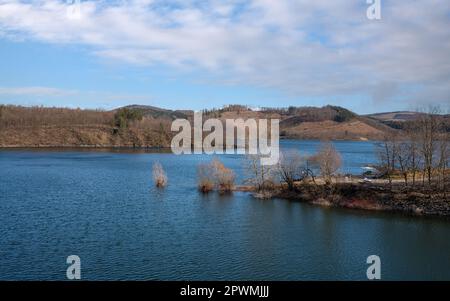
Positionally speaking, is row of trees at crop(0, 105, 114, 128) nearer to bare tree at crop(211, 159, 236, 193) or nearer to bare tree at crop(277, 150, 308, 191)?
bare tree at crop(211, 159, 236, 193)

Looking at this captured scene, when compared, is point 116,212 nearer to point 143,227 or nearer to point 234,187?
point 143,227

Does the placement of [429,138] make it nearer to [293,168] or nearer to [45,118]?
[293,168]

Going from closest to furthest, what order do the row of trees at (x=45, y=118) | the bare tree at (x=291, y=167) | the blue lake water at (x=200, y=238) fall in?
the blue lake water at (x=200, y=238) < the bare tree at (x=291, y=167) < the row of trees at (x=45, y=118)

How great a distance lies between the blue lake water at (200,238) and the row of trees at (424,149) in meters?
10.6

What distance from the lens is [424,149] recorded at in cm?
4903

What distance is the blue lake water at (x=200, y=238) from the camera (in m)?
25.5

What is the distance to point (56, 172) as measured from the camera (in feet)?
218

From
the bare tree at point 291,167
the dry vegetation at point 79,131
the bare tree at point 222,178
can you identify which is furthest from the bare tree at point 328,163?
the dry vegetation at point 79,131

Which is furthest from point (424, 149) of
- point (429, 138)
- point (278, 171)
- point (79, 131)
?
point (79, 131)

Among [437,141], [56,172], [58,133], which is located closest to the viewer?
[437,141]

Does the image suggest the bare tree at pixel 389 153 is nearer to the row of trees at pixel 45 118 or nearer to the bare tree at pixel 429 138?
the bare tree at pixel 429 138

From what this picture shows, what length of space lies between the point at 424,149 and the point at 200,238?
29.2 meters
